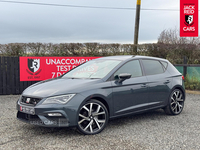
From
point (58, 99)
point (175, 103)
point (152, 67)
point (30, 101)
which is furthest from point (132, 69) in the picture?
point (30, 101)

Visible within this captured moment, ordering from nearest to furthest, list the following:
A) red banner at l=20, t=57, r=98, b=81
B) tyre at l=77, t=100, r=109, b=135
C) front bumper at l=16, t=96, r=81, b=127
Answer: front bumper at l=16, t=96, r=81, b=127 < tyre at l=77, t=100, r=109, b=135 < red banner at l=20, t=57, r=98, b=81

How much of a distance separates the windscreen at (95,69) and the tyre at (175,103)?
73.5 inches

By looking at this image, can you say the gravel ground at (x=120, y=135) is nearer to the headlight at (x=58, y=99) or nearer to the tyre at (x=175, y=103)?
the tyre at (x=175, y=103)

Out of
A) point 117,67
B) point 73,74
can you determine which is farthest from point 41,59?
point 117,67

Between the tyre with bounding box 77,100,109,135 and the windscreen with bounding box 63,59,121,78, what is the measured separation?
2.41 feet

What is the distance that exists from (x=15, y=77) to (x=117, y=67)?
6.27 metres

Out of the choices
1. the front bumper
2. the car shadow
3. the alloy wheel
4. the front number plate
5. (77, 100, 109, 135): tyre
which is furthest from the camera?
the alloy wheel

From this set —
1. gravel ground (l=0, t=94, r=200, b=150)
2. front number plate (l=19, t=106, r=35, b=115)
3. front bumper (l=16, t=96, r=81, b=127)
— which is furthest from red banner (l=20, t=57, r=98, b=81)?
front bumper (l=16, t=96, r=81, b=127)

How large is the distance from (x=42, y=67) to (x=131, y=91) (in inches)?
241

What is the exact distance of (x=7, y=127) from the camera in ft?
18.1

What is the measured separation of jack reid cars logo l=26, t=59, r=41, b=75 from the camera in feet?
34.9

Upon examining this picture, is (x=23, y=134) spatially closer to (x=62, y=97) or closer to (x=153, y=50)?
(x=62, y=97)

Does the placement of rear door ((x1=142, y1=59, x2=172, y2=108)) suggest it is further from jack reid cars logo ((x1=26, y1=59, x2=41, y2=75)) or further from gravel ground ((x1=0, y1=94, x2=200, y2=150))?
jack reid cars logo ((x1=26, y1=59, x2=41, y2=75))

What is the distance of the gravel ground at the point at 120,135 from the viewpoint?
171 inches
